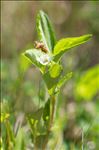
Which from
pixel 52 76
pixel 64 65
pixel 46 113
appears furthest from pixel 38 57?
pixel 64 65

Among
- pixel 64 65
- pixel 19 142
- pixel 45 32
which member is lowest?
pixel 19 142

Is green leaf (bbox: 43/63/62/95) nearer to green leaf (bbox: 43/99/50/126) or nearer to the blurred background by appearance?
green leaf (bbox: 43/99/50/126)

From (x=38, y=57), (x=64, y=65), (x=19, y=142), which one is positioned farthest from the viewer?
(x=64, y=65)

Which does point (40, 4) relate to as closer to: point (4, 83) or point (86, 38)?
point (4, 83)

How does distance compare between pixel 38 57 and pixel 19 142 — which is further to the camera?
pixel 19 142

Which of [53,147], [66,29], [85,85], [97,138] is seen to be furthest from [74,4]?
[53,147]

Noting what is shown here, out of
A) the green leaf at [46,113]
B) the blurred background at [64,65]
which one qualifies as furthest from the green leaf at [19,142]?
the blurred background at [64,65]

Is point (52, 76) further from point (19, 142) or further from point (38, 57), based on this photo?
point (19, 142)
